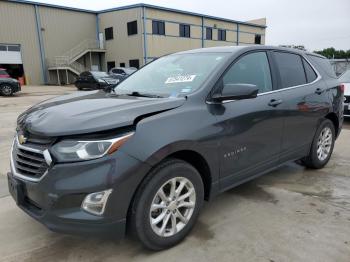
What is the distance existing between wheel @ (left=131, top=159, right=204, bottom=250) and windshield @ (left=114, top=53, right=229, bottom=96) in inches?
30.5

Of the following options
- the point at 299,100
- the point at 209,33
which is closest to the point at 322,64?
the point at 299,100

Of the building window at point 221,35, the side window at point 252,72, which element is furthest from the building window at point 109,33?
the side window at point 252,72

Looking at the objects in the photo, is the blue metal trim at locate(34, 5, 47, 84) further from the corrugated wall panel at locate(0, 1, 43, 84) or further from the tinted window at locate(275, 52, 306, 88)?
the tinted window at locate(275, 52, 306, 88)

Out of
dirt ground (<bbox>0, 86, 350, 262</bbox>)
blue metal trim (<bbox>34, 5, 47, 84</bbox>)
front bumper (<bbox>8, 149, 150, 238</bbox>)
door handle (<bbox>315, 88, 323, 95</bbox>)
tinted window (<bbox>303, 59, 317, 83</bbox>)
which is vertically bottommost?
dirt ground (<bbox>0, 86, 350, 262</bbox>)

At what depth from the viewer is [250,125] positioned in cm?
323

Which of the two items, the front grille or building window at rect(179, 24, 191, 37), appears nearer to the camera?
the front grille

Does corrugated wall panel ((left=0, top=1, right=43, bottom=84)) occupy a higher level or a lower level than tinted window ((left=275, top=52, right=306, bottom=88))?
higher

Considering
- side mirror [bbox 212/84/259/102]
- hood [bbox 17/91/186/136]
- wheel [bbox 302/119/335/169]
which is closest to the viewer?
hood [bbox 17/91/186/136]

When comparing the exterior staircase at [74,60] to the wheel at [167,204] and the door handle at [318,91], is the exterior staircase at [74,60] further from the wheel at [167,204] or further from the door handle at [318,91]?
the wheel at [167,204]

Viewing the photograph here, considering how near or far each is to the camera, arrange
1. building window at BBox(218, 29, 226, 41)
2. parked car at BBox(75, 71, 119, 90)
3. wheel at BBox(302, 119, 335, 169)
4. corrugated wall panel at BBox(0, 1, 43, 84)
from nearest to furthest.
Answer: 1. wheel at BBox(302, 119, 335, 169)
2. parked car at BBox(75, 71, 119, 90)
3. corrugated wall panel at BBox(0, 1, 43, 84)
4. building window at BBox(218, 29, 226, 41)

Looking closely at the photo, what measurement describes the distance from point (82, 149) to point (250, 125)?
1.71 meters

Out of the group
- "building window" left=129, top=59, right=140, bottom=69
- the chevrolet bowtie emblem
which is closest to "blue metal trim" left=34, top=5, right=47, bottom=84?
"building window" left=129, top=59, right=140, bottom=69

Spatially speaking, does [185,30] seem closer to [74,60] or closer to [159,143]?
[74,60]

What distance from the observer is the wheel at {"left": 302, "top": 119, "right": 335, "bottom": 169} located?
446cm
